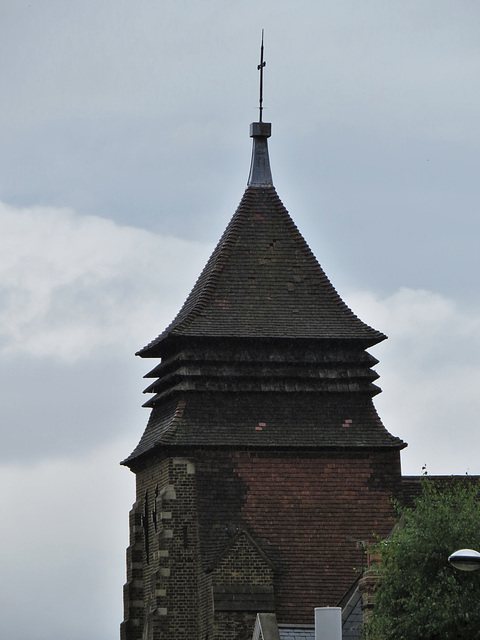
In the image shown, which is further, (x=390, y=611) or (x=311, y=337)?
(x=311, y=337)

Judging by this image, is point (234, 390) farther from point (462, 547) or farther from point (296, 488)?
point (462, 547)

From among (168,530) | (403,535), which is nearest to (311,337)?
(168,530)

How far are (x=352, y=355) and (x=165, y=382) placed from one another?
17.4 ft

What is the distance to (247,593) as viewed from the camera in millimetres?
52969

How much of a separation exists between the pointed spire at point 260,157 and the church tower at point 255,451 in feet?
2.03

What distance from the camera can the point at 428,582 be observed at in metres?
44.7

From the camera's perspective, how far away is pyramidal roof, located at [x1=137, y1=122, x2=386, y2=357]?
5700cm

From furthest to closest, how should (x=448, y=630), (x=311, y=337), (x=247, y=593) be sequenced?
(x=311, y=337), (x=247, y=593), (x=448, y=630)

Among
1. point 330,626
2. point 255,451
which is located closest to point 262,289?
→ point 255,451

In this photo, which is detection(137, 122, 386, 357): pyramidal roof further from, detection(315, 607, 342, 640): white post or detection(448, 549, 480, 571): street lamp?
detection(448, 549, 480, 571): street lamp

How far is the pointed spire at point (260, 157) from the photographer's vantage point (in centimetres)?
6003

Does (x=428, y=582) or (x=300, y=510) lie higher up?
(x=300, y=510)

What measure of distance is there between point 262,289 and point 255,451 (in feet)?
16.4

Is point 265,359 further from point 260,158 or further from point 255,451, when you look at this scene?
point 260,158
